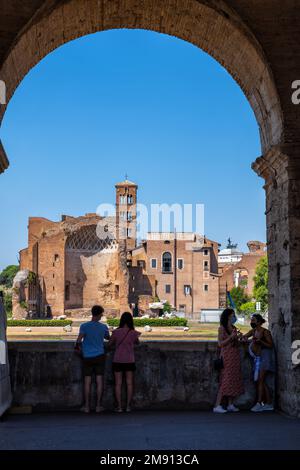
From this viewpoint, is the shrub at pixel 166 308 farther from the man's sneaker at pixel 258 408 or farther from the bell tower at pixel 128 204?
the man's sneaker at pixel 258 408

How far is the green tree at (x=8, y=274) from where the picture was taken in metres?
101

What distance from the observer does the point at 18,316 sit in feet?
158

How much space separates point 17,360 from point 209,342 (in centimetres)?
248

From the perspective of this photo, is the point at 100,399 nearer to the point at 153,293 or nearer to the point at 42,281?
the point at 42,281

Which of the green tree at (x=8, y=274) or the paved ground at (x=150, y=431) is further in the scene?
the green tree at (x=8, y=274)

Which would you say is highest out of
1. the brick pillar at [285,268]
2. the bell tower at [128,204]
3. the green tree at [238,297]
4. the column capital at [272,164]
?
the bell tower at [128,204]

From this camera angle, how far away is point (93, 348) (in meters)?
7.56

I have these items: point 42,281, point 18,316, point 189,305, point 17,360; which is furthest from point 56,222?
point 17,360

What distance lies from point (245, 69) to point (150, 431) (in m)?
4.90

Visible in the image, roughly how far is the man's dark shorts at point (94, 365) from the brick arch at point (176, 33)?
10.6 feet

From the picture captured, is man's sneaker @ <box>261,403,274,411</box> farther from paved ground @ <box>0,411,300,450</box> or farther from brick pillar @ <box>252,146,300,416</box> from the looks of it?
paved ground @ <box>0,411,300,450</box>

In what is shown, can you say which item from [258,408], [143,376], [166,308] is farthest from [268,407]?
[166,308]

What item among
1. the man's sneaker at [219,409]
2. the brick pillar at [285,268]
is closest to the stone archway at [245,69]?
the brick pillar at [285,268]

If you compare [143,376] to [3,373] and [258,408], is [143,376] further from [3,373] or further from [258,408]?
[3,373]
